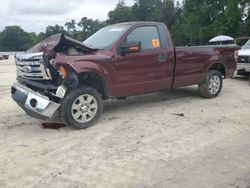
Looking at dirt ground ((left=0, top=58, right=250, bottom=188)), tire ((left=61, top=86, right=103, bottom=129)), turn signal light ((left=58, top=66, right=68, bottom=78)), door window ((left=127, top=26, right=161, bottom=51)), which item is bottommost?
dirt ground ((left=0, top=58, right=250, bottom=188))

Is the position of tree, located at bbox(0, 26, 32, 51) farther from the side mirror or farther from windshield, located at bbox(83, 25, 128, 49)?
the side mirror

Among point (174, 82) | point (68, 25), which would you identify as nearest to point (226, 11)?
point (174, 82)

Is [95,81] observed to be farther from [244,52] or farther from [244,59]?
[244,52]

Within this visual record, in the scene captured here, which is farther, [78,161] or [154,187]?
[78,161]

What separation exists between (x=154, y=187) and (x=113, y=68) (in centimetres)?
329

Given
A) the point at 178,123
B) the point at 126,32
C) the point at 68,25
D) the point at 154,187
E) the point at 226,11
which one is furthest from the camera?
the point at 68,25

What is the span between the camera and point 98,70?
6645mm

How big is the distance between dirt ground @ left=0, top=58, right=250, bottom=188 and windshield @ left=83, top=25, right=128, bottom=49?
145 centimetres

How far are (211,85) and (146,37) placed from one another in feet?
7.90

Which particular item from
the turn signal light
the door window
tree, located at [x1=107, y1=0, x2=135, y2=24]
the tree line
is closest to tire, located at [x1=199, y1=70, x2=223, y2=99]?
the door window

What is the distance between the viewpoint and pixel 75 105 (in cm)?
629

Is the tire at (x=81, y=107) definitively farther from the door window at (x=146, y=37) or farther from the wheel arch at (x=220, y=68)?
the wheel arch at (x=220, y=68)

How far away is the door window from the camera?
7.41m

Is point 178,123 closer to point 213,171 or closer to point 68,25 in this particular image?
point 213,171
